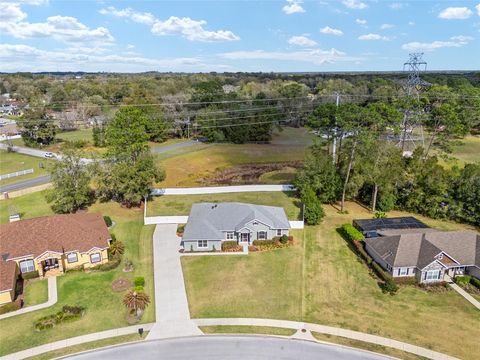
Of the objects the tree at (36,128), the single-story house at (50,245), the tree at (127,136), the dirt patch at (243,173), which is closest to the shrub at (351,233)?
the dirt patch at (243,173)

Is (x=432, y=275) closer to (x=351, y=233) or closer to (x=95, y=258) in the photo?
(x=351, y=233)

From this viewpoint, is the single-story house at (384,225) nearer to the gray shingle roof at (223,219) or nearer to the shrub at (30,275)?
the gray shingle roof at (223,219)

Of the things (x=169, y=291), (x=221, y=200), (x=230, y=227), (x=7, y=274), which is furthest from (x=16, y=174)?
(x=169, y=291)

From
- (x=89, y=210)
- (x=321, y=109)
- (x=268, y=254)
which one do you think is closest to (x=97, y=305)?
(x=268, y=254)

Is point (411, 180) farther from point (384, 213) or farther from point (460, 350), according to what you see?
point (460, 350)

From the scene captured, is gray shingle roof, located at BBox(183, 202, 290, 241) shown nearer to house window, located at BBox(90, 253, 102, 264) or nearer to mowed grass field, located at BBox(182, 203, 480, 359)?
mowed grass field, located at BBox(182, 203, 480, 359)

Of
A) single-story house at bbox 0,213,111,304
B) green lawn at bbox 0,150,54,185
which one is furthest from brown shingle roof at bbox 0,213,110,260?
green lawn at bbox 0,150,54,185
